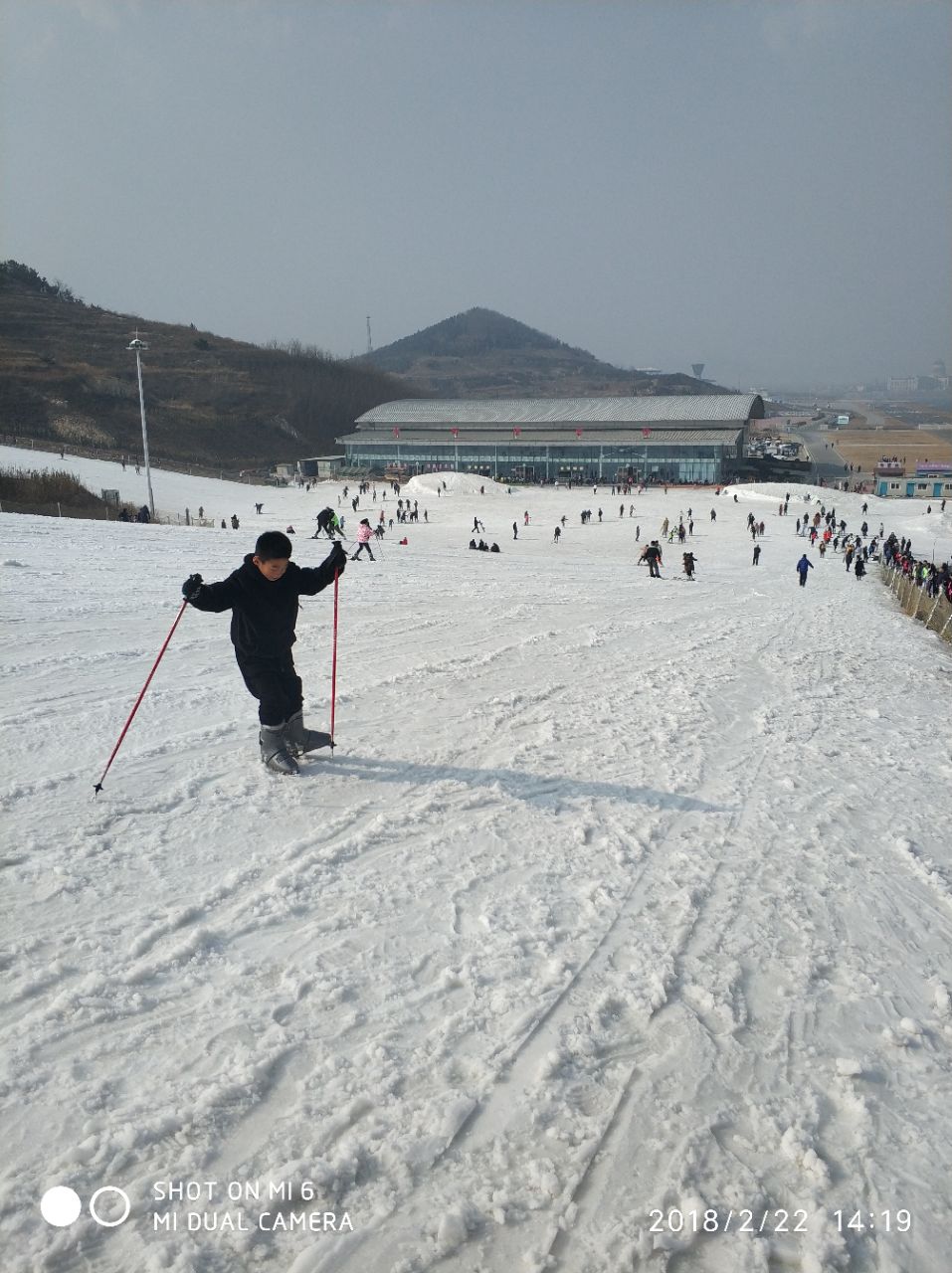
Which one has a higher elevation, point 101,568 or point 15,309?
point 15,309

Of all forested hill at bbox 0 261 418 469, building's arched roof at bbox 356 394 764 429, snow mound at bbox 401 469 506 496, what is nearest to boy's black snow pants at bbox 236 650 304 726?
snow mound at bbox 401 469 506 496

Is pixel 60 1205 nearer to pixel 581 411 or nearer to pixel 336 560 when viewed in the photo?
pixel 336 560

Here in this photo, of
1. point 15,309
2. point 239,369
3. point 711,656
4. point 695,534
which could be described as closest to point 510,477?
point 695,534

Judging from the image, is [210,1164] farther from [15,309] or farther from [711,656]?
[15,309]

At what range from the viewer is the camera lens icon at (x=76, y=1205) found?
2.22 metres

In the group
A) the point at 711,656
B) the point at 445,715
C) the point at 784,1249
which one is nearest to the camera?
the point at 784,1249

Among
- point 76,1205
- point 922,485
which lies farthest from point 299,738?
point 922,485

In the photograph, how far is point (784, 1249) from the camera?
2.28 metres

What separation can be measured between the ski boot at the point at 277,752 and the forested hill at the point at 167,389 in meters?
74.3

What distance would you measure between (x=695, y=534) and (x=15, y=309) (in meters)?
123

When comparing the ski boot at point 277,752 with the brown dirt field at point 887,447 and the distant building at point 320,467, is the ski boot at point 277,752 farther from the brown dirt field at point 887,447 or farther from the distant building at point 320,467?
the brown dirt field at point 887,447

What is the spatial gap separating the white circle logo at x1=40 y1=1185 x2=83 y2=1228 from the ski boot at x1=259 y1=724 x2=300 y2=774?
9.80 ft

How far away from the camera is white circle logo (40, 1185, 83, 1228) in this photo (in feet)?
7.26

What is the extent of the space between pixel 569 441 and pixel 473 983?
75.2m
